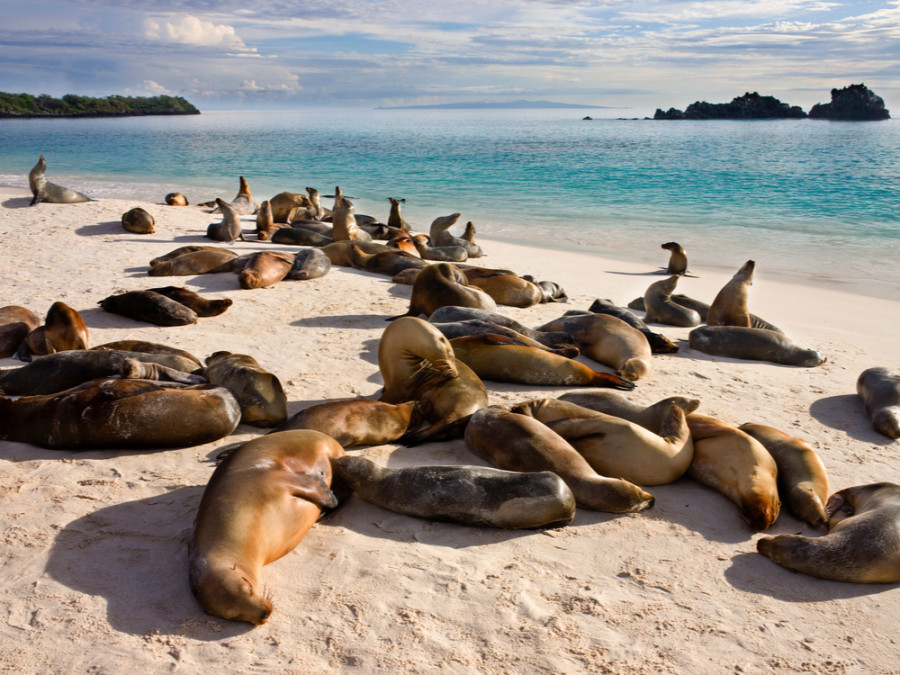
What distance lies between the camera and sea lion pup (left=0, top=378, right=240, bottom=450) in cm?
371

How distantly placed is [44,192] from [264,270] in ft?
27.7

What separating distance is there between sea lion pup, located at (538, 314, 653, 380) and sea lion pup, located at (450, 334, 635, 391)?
31 centimetres

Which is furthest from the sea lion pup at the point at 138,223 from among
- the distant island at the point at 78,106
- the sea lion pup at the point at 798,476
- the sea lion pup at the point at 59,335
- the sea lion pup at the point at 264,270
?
the distant island at the point at 78,106

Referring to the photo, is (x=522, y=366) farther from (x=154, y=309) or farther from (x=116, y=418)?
(x=154, y=309)

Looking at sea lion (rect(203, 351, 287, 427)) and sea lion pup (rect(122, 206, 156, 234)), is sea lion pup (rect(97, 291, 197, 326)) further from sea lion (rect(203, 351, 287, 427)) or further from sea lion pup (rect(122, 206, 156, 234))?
sea lion pup (rect(122, 206, 156, 234))

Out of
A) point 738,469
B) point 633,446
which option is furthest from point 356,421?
point 738,469

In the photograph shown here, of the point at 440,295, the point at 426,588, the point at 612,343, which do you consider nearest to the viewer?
the point at 426,588

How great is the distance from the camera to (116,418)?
3709 mm

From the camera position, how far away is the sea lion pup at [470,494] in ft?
10.4

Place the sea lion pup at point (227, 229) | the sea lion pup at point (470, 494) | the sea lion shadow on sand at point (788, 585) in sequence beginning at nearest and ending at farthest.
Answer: the sea lion shadow on sand at point (788, 585) → the sea lion pup at point (470, 494) → the sea lion pup at point (227, 229)

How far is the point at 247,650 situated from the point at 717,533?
2132 millimetres

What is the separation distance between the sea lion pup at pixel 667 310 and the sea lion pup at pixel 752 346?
2.97 feet

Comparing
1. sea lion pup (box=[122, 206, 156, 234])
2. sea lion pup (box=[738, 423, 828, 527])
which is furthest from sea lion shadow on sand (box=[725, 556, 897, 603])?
sea lion pup (box=[122, 206, 156, 234])

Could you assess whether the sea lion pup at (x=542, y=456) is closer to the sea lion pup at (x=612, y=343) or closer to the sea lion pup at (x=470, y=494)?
the sea lion pup at (x=470, y=494)
